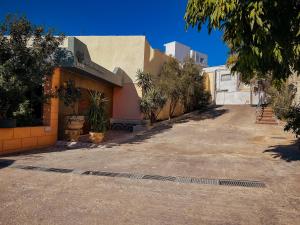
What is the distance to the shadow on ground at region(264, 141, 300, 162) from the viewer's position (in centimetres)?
892

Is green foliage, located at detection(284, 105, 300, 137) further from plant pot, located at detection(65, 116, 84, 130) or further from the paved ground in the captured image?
plant pot, located at detection(65, 116, 84, 130)

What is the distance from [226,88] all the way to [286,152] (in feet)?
81.2

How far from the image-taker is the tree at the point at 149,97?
18516 mm

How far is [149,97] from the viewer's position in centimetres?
1850

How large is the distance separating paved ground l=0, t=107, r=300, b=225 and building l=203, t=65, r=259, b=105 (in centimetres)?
2354

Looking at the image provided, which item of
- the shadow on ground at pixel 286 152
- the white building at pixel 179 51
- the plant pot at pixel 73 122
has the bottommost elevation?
the shadow on ground at pixel 286 152

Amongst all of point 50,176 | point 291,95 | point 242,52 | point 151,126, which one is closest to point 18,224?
point 50,176

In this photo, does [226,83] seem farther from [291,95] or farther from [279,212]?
[279,212]

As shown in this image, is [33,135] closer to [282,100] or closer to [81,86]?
[81,86]

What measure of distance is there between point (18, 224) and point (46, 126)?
7.56 meters

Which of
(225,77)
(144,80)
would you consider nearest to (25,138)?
(144,80)

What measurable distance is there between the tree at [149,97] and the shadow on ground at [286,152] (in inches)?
345

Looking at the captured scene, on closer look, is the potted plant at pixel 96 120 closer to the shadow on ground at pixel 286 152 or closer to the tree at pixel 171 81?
the shadow on ground at pixel 286 152

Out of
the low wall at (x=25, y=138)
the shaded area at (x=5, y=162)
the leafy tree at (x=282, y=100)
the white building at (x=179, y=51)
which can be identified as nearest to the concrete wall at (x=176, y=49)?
the white building at (x=179, y=51)
